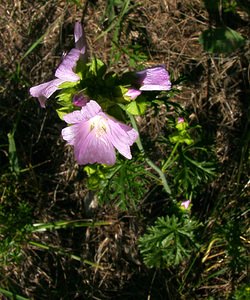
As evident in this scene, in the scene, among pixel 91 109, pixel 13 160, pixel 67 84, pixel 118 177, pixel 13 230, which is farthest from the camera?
pixel 13 160

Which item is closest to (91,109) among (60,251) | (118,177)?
(118,177)

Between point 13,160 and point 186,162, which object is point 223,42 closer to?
point 186,162

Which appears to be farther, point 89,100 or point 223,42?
point 223,42

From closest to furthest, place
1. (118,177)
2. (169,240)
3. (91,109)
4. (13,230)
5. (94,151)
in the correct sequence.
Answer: (91,109) < (94,151) < (118,177) < (169,240) < (13,230)

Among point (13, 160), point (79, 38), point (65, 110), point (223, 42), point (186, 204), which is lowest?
point (186, 204)

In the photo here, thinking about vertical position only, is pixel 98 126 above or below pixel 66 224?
above

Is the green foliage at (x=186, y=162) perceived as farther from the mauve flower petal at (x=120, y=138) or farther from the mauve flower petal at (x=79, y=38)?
the mauve flower petal at (x=79, y=38)
